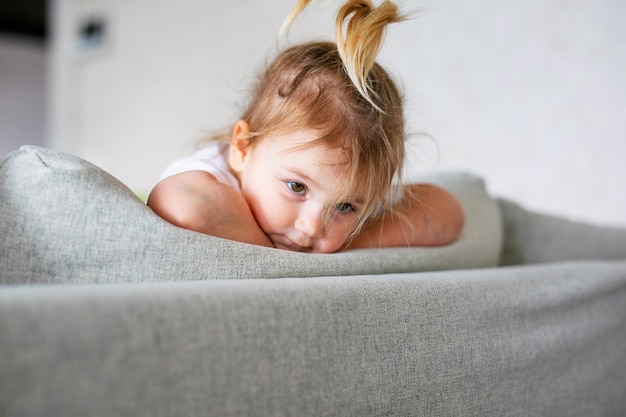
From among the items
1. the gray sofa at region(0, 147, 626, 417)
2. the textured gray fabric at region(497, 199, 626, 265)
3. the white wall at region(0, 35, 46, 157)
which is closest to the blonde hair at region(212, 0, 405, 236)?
the gray sofa at region(0, 147, 626, 417)

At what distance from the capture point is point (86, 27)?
4020 millimetres

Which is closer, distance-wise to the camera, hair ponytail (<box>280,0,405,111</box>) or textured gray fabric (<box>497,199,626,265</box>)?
hair ponytail (<box>280,0,405,111</box>)

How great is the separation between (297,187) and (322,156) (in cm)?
6

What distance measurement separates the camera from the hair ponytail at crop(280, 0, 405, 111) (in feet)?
2.73

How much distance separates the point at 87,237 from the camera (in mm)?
632

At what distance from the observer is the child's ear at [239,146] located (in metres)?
0.93

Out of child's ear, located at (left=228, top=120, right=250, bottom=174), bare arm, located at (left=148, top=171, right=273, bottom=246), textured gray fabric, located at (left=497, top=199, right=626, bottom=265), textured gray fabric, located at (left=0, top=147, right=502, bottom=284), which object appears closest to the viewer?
textured gray fabric, located at (left=0, top=147, right=502, bottom=284)

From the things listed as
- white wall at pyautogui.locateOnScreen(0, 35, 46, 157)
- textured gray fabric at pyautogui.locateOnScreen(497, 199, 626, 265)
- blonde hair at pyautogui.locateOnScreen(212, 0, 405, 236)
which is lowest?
white wall at pyautogui.locateOnScreen(0, 35, 46, 157)

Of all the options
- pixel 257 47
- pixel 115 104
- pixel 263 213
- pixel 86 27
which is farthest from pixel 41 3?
pixel 263 213

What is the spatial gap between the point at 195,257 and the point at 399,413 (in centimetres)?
27

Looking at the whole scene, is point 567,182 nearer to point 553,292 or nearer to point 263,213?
point 553,292

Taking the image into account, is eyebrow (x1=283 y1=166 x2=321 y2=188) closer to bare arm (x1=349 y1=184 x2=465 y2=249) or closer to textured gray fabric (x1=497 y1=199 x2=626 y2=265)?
bare arm (x1=349 y1=184 x2=465 y2=249)

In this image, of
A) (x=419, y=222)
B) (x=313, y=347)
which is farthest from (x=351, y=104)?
(x=313, y=347)

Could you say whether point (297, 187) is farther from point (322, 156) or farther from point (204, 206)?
point (204, 206)
